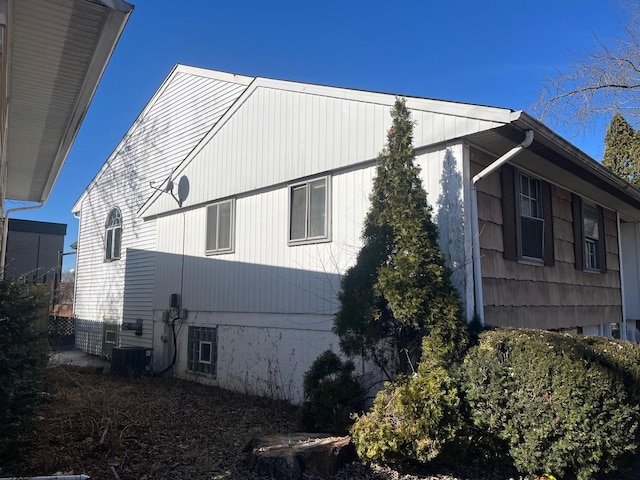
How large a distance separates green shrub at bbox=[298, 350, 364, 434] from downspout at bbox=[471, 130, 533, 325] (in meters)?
1.74

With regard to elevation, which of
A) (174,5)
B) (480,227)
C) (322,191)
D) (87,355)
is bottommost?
(87,355)

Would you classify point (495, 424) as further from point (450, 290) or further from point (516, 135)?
point (516, 135)

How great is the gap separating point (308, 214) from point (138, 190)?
8000mm

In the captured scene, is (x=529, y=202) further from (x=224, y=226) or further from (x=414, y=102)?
(x=224, y=226)

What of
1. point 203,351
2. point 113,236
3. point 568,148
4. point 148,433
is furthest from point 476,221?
point 113,236

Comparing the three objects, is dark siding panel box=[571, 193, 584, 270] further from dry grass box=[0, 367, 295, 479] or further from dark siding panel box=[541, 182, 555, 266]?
dry grass box=[0, 367, 295, 479]

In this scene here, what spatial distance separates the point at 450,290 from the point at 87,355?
13.5 metres

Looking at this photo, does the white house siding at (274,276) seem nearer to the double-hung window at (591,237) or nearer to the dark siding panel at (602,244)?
the double-hung window at (591,237)

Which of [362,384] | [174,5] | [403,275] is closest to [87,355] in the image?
[174,5]

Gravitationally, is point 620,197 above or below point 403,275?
above

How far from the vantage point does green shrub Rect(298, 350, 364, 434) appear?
18.7 feet

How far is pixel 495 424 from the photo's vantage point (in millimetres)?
4844

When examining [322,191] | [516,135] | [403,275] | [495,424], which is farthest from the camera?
[322,191]

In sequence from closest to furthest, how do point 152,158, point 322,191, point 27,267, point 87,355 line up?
point 322,191, point 152,158, point 87,355, point 27,267
